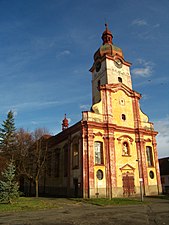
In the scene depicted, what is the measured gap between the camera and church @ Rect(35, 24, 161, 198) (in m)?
25.5

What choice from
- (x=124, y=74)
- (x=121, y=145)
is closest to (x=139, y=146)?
(x=121, y=145)

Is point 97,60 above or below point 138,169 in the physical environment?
above

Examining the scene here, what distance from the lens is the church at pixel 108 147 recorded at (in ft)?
83.7

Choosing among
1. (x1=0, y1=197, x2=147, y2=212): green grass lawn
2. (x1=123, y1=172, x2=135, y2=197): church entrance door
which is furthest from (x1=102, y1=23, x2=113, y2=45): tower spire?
(x1=0, y1=197, x2=147, y2=212): green grass lawn

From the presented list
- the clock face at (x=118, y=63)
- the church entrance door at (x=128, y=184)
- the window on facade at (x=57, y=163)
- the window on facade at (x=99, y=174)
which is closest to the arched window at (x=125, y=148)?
A: the church entrance door at (x=128, y=184)

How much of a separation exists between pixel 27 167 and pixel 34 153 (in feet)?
7.15

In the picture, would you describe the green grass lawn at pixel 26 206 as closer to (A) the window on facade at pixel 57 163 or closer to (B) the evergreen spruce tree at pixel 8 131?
(A) the window on facade at pixel 57 163

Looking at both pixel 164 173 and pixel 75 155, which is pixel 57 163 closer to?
pixel 75 155

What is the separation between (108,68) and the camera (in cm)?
3303

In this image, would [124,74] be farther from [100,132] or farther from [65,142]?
[65,142]

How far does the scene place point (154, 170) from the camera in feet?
98.9

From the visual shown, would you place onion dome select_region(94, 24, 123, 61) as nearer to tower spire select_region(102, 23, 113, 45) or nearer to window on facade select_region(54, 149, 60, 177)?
tower spire select_region(102, 23, 113, 45)

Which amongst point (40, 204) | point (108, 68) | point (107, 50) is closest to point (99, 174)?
point (40, 204)

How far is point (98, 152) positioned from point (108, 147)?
1432 millimetres
